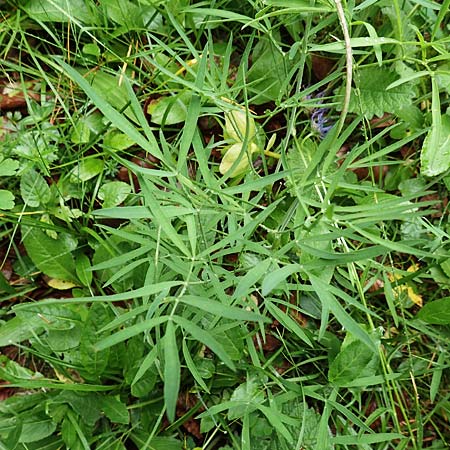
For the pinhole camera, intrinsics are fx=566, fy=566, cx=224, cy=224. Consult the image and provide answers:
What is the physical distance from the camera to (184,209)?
95cm

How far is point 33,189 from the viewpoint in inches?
55.9

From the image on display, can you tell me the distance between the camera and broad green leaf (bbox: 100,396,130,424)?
126 centimetres

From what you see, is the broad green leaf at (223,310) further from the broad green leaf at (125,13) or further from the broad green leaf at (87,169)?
the broad green leaf at (125,13)

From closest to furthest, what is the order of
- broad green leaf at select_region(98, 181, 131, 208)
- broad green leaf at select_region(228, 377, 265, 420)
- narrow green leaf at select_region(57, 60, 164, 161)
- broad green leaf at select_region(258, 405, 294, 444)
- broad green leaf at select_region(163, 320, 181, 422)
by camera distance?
1. broad green leaf at select_region(163, 320, 181, 422)
2. narrow green leaf at select_region(57, 60, 164, 161)
3. broad green leaf at select_region(258, 405, 294, 444)
4. broad green leaf at select_region(228, 377, 265, 420)
5. broad green leaf at select_region(98, 181, 131, 208)

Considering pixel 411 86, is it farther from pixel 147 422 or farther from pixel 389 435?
pixel 147 422

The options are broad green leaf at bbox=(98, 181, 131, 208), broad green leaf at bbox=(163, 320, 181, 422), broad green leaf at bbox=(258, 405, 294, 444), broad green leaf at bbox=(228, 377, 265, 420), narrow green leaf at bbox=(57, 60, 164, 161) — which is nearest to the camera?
broad green leaf at bbox=(163, 320, 181, 422)

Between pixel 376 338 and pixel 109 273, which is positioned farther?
pixel 109 273

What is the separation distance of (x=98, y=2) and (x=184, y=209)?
833 mm

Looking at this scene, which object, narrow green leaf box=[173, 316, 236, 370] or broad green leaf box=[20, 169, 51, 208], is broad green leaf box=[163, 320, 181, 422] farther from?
broad green leaf box=[20, 169, 51, 208]

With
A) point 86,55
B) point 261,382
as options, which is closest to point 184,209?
point 261,382

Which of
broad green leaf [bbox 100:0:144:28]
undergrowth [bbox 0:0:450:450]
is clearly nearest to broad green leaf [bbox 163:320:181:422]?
undergrowth [bbox 0:0:450:450]

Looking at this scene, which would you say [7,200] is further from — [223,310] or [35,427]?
[223,310]

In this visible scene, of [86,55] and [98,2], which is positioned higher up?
[98,2]

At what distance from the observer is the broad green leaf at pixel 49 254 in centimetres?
142
